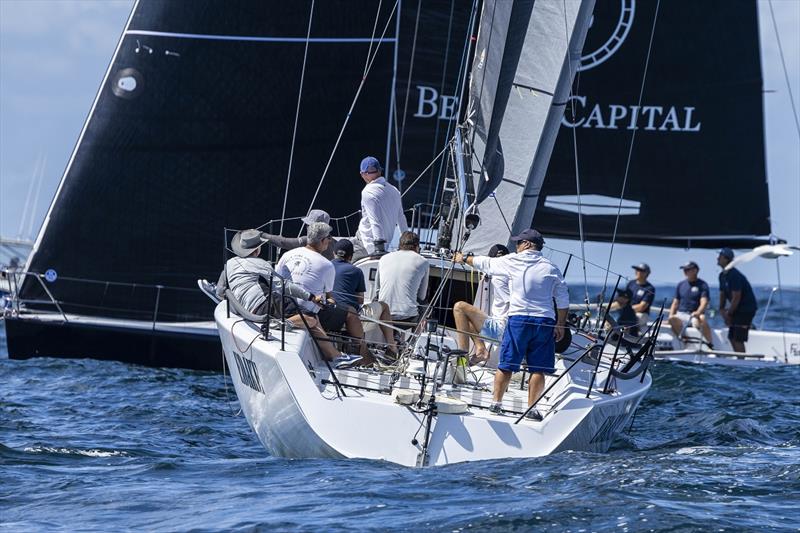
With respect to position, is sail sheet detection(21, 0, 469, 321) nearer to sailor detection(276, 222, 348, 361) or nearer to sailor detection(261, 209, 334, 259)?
sailor detection(261, 209, 334, 259)

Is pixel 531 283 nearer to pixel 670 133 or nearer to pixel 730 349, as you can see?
pixel 730 349

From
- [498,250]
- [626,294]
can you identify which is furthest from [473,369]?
[626,294]

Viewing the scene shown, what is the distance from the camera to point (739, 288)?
16.1 m

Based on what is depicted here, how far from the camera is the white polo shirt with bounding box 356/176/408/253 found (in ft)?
31.3

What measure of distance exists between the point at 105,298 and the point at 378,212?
16.7 feet

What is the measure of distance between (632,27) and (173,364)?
8.06 meters

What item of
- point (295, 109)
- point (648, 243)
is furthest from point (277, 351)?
point (648, 243)

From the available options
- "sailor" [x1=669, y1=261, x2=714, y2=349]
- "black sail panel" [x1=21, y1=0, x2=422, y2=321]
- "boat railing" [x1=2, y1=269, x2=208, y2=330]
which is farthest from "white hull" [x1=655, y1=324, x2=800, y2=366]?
"boat railing" [x1=2, y1=269, x2=208, y2=330]

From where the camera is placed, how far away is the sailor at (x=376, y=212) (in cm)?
955

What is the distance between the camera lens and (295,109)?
1427cm

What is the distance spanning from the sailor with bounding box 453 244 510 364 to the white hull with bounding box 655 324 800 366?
6.84 meters

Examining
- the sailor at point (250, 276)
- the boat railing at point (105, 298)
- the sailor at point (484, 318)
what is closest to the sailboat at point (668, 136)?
the boat railing at point (105, 298)

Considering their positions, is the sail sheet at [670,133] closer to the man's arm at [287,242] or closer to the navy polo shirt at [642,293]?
the navy polo shirt at [642,293]

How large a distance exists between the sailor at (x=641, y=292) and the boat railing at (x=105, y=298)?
5644 mm
